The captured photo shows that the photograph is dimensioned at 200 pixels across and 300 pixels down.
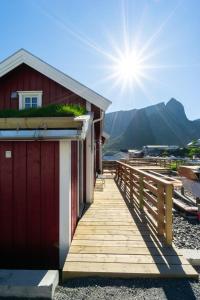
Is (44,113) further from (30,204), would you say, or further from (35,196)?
(30,204)

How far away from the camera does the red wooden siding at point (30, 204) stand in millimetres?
3527

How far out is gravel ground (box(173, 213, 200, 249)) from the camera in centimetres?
475

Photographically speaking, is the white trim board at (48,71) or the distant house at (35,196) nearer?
the distant house at (35,196)

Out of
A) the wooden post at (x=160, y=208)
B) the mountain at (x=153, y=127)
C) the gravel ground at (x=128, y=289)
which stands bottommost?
the gravel ground at (x=128, y=289)

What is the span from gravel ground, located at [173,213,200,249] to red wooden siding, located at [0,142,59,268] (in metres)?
2.59

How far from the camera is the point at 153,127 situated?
389ft

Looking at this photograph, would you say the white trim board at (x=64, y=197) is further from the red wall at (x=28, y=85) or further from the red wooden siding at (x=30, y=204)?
the red wall at (x=28, y=85)

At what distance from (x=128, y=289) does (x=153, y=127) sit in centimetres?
11948

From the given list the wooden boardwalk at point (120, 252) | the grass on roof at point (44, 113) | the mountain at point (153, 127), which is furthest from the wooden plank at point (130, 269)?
the mountain at point (153, 127)

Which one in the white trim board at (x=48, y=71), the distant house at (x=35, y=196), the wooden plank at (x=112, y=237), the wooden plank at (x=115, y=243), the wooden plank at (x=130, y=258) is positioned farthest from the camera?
the white trim board at (x=48, y=71)

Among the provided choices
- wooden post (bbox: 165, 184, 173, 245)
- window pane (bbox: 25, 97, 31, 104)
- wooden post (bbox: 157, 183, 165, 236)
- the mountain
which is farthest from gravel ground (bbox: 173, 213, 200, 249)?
the mountain

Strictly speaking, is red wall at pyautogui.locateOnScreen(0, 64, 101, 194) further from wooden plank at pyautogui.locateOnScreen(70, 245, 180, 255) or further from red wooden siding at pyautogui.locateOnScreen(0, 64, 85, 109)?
wooden plank at pyautogui.locateOnScreen(70, 245, 180, 255)

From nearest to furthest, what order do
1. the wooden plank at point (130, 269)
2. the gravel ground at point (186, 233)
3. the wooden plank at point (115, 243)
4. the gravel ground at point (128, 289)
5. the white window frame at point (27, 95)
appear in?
1. the gravel ground at point (128, 289)
2. the wooden plank at point (130, 269)
3. the wooden plank at point (115, 243)
4. the gravel ground at point (186, 233)
5. the white window frame at point (27, 95)

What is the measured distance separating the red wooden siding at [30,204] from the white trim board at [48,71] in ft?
11.6
